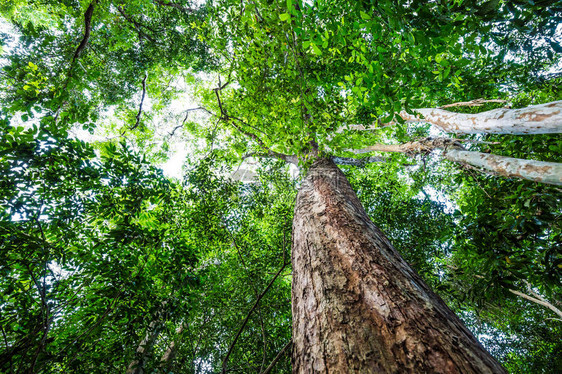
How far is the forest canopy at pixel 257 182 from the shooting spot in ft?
7.18

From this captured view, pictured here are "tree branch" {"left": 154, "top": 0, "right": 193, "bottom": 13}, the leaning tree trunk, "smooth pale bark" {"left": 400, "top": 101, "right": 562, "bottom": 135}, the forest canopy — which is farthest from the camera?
"tree branch" {"left": 154, "top": 0, "right": 193, "bottom": 13}

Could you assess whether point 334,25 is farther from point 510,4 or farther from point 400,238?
point 400,238

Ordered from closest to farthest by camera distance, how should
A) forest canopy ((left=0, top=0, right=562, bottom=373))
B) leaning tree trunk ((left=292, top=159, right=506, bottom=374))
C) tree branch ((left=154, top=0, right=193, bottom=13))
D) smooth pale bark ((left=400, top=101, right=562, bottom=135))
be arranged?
leaning tree trunk ((left=292, top=159, right=506, bottom=374))
smooth pale bark ((left=400, top=101, right=562, bottom=135))
forest canopy ((left=0, top=0, right=562, bottom=373))
tree branch ((left=154, top=0, right=193, bottom=13))

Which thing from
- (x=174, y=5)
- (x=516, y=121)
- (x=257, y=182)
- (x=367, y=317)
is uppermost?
(x=174, y=5)

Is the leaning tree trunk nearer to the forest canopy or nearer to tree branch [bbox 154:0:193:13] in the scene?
the forest canopy

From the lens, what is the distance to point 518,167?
2316mm

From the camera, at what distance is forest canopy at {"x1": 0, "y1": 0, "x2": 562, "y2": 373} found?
219 cm

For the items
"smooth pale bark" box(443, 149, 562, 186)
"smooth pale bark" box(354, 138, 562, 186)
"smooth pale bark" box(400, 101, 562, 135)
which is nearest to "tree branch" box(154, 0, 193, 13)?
"smooth pale bark" box(354, 138, 562, 186)

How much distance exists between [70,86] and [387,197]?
21.5 ft

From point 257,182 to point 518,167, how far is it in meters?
5.44

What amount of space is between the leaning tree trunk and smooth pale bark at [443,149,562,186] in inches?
69.5

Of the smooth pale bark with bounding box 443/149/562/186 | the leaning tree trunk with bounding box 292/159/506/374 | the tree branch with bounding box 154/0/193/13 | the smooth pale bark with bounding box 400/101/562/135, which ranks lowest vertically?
the smooth pale bark with bounding box 443/149/562/186

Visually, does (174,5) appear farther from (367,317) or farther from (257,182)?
(367,317)

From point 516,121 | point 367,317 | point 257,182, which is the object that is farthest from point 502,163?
point 257,182
